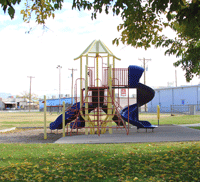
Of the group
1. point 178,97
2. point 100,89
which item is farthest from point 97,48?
point 178,97

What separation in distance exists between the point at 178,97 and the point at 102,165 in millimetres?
52840

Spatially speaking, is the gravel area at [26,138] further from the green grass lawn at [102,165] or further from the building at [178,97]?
the building at [178,97]

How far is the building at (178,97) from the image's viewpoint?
52.3 m

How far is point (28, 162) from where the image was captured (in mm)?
7109

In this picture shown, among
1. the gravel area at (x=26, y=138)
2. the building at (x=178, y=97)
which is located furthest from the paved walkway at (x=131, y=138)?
the building at (x=178, y=97)

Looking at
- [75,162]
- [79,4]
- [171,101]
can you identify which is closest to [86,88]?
[79,4]

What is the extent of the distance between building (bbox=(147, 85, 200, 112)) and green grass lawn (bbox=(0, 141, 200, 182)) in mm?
43784

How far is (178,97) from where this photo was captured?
57.1 metres

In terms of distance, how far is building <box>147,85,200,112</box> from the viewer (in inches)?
2058

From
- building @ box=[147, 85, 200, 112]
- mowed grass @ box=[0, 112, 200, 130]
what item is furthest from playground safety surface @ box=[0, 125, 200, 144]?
building @ box=[147, 85, 200, 112]

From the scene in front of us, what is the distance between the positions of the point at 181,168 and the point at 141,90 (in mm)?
10479

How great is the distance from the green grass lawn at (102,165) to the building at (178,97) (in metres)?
43.8

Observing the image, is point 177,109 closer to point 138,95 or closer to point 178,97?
point 178,97

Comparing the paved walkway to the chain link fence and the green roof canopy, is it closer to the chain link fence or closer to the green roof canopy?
the green roof canopy
